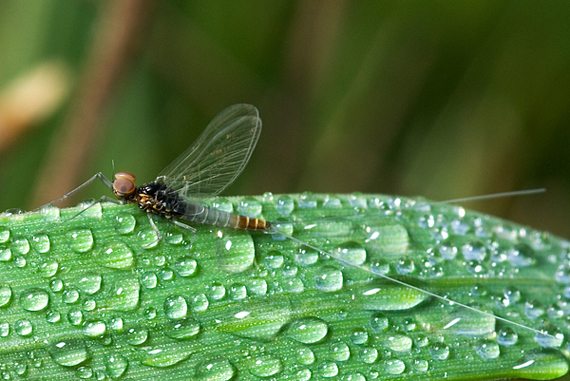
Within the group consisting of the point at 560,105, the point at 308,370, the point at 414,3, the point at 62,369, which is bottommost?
the point at 62,369

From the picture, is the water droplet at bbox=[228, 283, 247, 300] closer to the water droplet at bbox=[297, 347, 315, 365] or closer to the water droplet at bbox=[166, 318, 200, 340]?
the water droplet at bbox=[166, 318, 200, 340]

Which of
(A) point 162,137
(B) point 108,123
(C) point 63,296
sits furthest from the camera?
(A) point 162,137

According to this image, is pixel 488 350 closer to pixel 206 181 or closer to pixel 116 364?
pixel 116 364

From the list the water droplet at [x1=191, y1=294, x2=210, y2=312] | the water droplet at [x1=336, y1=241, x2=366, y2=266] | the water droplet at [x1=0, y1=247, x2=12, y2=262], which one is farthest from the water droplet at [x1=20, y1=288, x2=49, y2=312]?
the water droplet at [x1=336, y1=241, x2=366, y2=266]

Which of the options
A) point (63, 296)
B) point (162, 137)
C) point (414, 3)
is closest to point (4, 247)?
point (63, 296)

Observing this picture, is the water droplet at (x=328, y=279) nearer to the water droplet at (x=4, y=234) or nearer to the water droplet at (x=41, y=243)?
the water droplet at (x=41, y=243)

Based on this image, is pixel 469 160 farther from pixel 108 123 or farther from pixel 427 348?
pixel 108 123

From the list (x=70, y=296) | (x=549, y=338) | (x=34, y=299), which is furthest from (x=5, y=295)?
(x=549, y=338)

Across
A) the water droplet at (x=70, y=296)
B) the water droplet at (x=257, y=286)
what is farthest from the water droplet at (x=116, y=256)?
the water droplet at (x=257, y=286)
